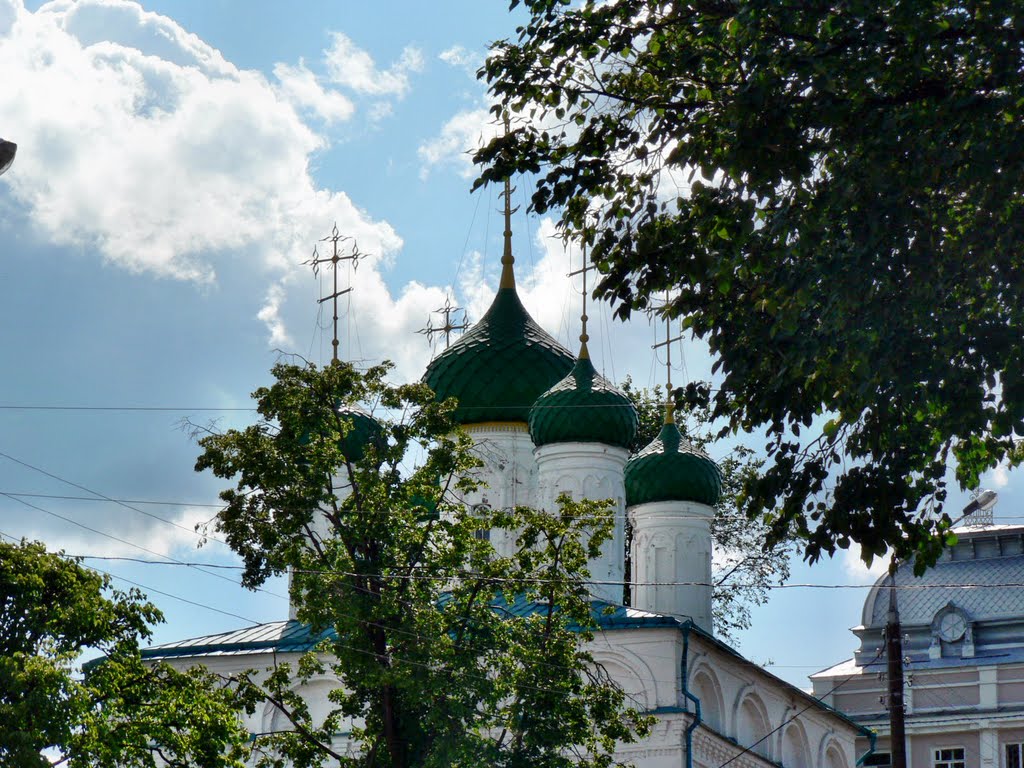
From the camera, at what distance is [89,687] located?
16922mm

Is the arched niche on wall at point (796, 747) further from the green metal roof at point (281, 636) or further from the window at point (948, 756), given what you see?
the window at point (948, 756)

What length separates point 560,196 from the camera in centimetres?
1270

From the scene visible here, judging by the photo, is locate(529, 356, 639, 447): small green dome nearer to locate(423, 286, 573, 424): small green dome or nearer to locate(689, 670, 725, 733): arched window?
locate(423, 286, 573, 424): small green dome

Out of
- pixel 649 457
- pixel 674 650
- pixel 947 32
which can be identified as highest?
pixel 649 457

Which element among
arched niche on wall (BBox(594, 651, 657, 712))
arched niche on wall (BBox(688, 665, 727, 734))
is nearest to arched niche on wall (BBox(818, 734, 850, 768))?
arched niche on wall (BBox(688, 665, 727, 734))

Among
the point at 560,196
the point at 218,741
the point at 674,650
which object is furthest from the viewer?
the point at 674,650

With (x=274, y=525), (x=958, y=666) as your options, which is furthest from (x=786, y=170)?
(x=958, y=666)

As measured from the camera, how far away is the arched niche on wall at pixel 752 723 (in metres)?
24.7

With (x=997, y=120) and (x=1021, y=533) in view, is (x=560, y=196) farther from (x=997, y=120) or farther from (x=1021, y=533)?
(x=1021, y=533)

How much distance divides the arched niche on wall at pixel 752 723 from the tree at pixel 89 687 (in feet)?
28.9

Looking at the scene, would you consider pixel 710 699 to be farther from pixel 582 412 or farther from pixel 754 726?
pixel 582 412

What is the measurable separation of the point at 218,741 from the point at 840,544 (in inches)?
277

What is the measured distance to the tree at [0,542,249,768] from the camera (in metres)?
16.4

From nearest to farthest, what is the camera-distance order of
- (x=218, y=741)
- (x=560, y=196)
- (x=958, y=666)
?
(x=560, y=196), (x=218, y=741), (x=958, y=666)
